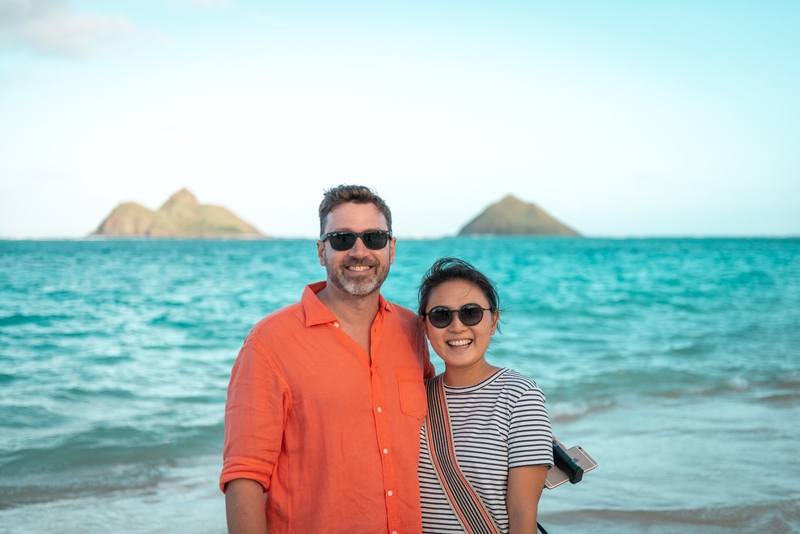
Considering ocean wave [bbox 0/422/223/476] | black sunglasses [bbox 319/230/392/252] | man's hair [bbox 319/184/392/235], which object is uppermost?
man's hair [bbox 319/184/392/235]

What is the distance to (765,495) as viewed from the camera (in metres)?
4.74

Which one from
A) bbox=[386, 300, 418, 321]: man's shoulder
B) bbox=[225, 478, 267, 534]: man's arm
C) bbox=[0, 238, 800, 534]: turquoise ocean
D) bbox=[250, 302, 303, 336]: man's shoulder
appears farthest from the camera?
bbox=[0, 238, 800, 534]: turquoise ocean

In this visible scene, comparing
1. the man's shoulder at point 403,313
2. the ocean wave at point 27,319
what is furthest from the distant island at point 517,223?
the man's shoulder at point 403,313

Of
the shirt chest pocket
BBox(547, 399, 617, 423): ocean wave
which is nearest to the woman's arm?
the shirt chest pocket

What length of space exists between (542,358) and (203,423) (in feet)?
19.6

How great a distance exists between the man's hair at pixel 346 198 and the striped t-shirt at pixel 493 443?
0.98 meters

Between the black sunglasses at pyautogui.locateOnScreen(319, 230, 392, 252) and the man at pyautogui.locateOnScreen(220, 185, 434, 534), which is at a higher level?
the black sunglasses at pyautogui.locateOnScreen(319, 230, 392, 252)

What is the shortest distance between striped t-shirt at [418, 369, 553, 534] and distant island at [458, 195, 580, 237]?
18220 centimetres

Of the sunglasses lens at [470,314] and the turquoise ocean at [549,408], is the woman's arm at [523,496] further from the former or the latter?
the turquoise ocean at [549,408]

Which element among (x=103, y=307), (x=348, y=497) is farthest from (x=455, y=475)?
(x=103, y=307)

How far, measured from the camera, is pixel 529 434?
2.69 m

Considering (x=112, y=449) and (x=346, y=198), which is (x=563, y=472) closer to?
(x=346, y=198)

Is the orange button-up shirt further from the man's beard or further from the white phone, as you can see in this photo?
the white phone

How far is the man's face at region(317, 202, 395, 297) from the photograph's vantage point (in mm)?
2955
